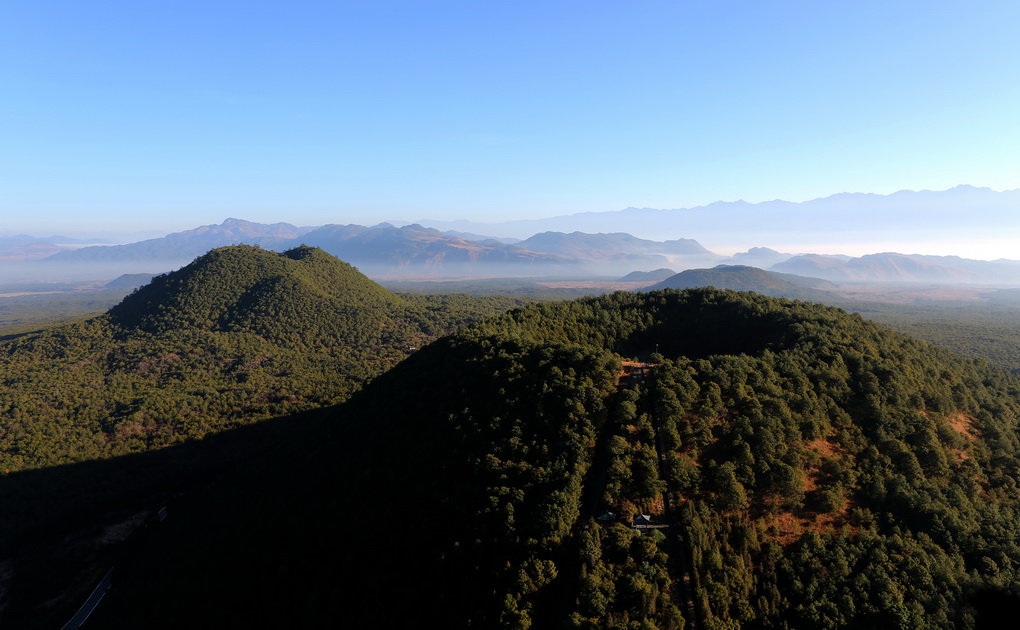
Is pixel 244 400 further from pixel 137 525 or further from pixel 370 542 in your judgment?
pixel 370 542

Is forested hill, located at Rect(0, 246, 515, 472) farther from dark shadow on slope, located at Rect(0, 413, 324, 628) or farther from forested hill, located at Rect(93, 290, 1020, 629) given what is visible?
forested hill, located at Rect(93, 290, 1020, 629)

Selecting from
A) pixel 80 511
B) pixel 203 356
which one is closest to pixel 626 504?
pixel 80 511

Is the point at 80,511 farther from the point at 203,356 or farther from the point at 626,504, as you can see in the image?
the point at 626,504

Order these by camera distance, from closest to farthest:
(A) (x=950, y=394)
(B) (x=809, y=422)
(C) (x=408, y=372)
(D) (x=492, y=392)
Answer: (B) (x=809, y=422)
(D) (x=492, y=392)
(A) (x=950, y=394)
(C) (x=408, y=372)

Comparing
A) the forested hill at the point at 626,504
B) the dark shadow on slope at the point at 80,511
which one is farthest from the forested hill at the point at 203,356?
the forested hill at the point at 626,504

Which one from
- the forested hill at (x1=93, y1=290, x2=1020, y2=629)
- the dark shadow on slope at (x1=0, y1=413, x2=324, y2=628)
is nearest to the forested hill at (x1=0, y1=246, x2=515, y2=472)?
the dark shadow on slope at (x1=0, y1=413, x2=324, y2=628)

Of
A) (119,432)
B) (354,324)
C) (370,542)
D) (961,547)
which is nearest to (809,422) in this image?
(961,547)

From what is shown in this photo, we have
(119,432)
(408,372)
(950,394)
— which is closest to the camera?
(950,394)

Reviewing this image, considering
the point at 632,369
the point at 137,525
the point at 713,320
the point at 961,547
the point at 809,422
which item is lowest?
the point at 137,525
